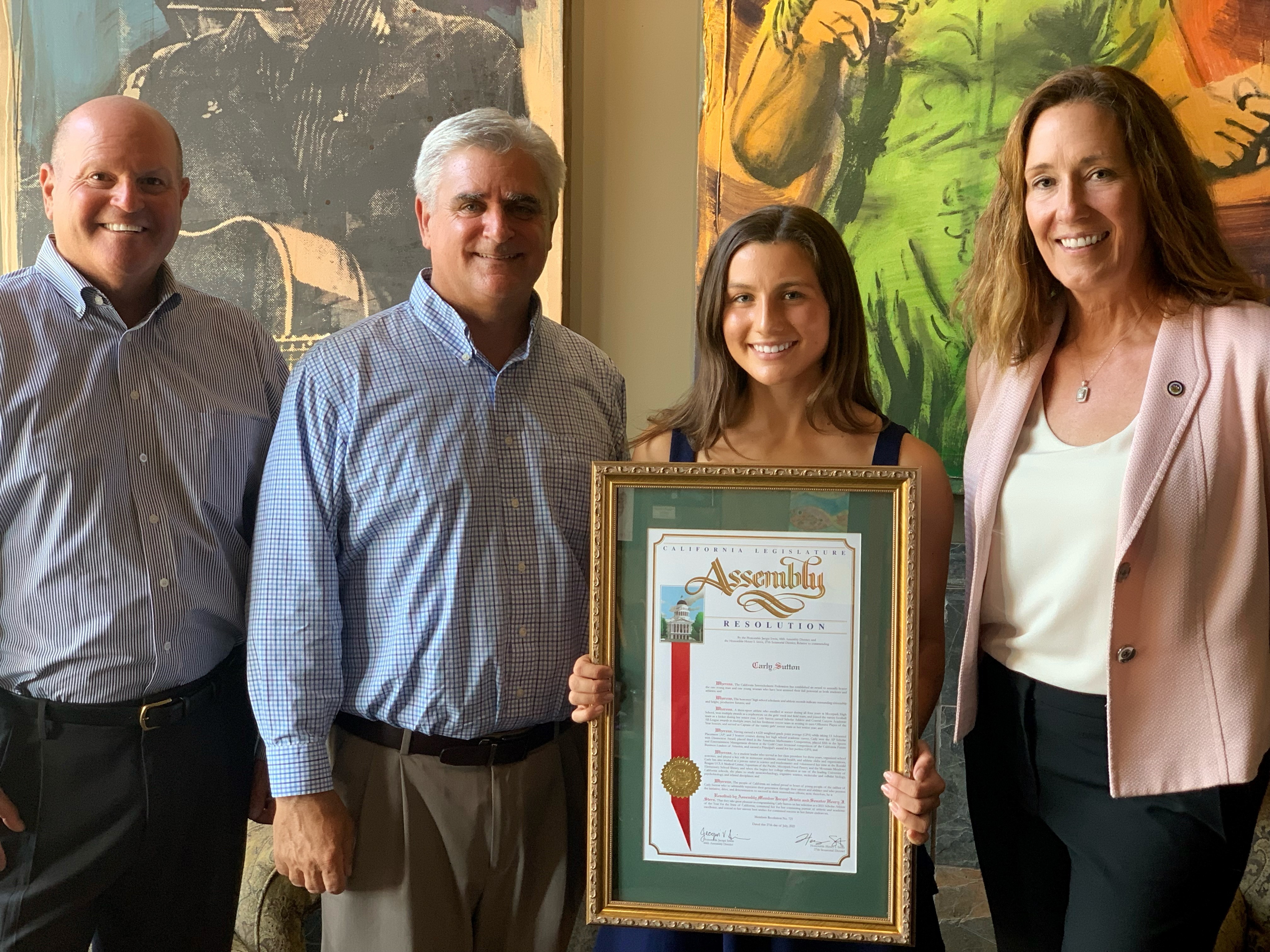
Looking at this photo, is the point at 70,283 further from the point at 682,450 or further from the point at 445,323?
the point at 682,450

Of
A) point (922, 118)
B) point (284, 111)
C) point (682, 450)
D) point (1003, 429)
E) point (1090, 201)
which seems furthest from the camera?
point (284, 111)

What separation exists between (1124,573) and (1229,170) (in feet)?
4.95

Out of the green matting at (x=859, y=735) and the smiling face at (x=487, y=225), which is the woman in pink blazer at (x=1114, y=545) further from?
the smiling face at (x=487, y=225)

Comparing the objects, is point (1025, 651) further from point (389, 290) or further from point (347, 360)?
point (389, 290)

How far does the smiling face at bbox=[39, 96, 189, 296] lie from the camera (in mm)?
1775

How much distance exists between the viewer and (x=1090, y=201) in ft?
5.09

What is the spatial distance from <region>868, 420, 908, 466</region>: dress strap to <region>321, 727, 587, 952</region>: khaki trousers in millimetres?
781

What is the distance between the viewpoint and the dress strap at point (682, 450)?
5.75 feet

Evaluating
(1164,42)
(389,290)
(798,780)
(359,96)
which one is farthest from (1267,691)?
(359,96)

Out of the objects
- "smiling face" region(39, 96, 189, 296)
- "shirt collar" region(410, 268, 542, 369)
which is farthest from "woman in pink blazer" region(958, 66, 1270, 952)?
"smiling face" region(39, 96, 189, 296)

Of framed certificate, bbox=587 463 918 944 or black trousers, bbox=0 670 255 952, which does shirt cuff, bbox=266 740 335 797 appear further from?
framed certificate, bbox=587 463 918 944

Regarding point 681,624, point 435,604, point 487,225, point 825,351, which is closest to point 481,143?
point 487,225

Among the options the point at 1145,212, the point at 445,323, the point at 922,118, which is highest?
the point at 922,118

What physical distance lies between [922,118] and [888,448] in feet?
4.24
